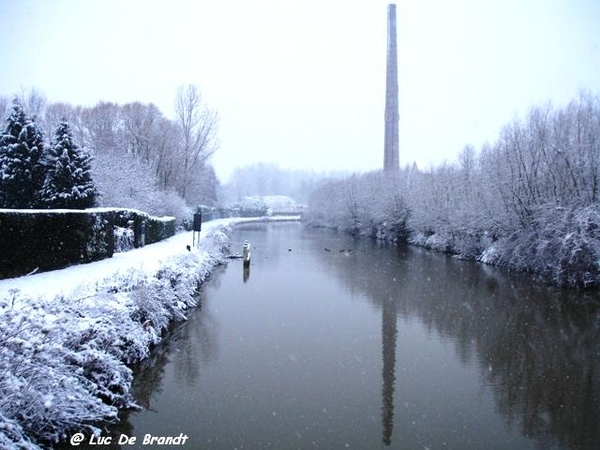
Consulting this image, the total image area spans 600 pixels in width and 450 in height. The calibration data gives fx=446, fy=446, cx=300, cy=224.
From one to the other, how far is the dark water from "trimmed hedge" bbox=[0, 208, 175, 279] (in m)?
3.25

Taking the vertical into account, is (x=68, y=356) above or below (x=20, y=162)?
below

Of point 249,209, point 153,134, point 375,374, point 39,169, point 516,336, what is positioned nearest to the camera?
point 375,374

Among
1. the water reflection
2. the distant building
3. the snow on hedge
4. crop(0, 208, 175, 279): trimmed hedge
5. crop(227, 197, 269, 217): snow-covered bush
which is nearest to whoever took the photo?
the snow on hedge

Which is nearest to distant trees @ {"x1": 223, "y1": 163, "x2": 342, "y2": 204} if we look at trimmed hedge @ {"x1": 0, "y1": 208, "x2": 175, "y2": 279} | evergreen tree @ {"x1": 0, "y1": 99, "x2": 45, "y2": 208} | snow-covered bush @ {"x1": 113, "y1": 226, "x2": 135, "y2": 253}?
evergreen tree @ {"x1": 0, "y1": 99, "x2": 45, "y2": 208}

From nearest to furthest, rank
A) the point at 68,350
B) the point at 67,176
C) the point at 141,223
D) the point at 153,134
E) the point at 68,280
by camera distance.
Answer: the point at 68,350
the point at 68,280
the point at 141,223
the point at 67,176
the point at 153,134

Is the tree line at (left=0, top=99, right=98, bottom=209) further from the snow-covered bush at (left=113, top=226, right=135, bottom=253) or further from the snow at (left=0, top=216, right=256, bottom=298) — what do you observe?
the snow at (left=0, top=216, right=256, bottom=298)

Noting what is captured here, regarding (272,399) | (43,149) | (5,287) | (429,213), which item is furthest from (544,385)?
(429,213)

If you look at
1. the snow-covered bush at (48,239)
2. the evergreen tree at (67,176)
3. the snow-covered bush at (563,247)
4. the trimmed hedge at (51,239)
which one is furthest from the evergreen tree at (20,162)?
the snow-covered bush at (563,247)

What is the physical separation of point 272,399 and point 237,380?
0.78 meters

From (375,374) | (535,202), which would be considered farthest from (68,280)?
(535,202)

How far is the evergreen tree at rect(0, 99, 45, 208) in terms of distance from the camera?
734 inches

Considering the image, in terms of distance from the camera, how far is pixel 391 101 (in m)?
59.0

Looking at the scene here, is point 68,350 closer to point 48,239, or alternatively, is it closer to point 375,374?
point 375,374

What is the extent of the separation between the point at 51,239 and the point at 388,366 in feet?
24.8
